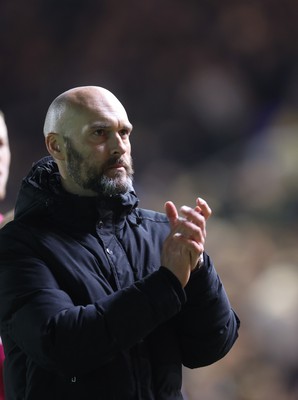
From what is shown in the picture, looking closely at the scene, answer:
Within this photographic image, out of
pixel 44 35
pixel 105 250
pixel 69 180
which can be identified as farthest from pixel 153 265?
pixel 44 35

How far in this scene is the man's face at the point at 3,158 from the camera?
2.35 metres

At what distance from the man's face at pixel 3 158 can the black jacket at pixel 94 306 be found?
108 cm

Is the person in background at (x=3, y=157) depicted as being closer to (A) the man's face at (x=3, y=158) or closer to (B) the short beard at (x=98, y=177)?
(A) the man's face at (x=3, y=158)

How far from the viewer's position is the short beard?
1.23 metres

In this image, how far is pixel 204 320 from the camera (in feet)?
3.84

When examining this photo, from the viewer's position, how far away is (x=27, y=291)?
1.11 meters

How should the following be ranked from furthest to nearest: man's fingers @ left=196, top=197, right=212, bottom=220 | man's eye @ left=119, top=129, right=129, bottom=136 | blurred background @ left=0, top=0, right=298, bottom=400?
1. blurred background @ left=0, top=0, right=298, bottom=400
2. man's eye @ left=119, top=129, right=129, bottom=136
3. man's fingers @ left=196, top=197, right=212, bottom=220

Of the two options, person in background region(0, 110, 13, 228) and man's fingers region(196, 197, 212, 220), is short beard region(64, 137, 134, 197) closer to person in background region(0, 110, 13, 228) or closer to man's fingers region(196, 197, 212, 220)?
man's fingers region(196, 197, 212, 220)

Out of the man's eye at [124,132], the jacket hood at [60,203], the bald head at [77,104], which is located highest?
the bald head at [77,104]

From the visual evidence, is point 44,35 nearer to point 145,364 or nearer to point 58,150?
point 58,150

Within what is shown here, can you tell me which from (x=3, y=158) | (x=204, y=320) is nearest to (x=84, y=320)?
(x=204, y=320)

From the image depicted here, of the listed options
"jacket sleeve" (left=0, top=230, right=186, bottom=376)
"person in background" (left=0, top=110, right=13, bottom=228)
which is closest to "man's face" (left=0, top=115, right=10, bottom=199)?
"person in background" (left=0, top=110, right=13, bottom=228)

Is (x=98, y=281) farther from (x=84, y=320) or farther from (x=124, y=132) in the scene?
(x=124, y=132)

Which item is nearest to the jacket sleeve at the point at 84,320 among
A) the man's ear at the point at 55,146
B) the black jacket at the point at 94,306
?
the black jacket at the point at 94,306
